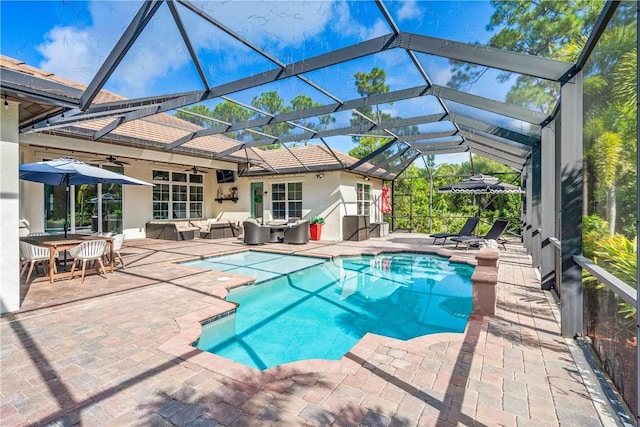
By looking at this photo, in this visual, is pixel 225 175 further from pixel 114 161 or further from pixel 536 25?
pixel 536 25

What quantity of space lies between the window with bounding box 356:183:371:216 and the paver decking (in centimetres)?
1055

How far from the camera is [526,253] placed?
10047 millimetres

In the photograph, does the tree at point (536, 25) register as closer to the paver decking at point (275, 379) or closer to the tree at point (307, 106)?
the paver decking at point (275, 379)

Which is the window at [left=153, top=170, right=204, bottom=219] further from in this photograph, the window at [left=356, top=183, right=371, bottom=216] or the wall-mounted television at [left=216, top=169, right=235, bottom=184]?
the window at [left=356, top=183, right=371, bottom=216]

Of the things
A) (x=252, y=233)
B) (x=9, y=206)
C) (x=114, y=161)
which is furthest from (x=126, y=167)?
(x=9, y=206)

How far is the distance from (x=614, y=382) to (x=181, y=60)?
24.5ft

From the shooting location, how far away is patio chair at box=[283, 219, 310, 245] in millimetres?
12375

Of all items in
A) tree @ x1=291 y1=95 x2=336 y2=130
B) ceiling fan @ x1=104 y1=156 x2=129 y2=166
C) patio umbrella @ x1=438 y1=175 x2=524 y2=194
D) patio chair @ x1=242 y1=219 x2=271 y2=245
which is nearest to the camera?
tree @ x1=291 y1=95 x2=336 y2=130

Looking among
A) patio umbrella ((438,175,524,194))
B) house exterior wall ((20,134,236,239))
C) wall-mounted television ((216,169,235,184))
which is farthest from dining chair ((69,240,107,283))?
patio umbrella ((438,175,524,194))

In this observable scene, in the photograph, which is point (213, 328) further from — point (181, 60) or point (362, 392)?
point (181, 60)

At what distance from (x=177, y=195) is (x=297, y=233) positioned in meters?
6.40

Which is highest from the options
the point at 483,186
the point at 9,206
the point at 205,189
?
the point at 205,189

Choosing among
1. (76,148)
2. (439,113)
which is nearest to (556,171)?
(439,113)

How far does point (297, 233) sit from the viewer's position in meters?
12.4
